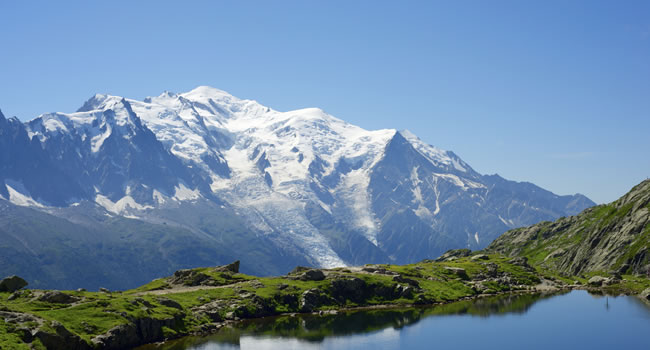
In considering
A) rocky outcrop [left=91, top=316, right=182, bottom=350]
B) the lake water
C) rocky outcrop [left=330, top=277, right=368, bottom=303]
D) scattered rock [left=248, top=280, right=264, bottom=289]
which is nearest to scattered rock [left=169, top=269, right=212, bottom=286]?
scattered rock [left=248, top=280, right=264, bottom=289]

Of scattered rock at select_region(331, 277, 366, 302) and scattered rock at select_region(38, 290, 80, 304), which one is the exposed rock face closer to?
scattered rock at select_region(38, 290, 80, 304)

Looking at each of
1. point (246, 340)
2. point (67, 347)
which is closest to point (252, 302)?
point (246, 340)

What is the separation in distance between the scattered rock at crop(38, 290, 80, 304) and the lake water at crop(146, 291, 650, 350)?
19679 mm

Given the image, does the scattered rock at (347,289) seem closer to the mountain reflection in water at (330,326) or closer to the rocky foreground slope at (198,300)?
the rocky foreground slope at (198,300)

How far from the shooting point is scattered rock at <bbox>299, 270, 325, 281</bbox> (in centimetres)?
17500

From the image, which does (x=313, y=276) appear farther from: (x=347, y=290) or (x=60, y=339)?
(x=60, y=339)

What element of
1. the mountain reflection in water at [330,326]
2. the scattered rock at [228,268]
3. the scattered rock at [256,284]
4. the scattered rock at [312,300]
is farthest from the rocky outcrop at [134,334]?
the scattered rock at [228,268]

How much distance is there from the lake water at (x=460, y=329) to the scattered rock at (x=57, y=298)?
1968 centimetres

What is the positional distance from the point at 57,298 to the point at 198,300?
1297 inches

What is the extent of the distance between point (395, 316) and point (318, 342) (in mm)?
31674

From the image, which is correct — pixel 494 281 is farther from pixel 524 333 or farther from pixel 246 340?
pixel 246 340

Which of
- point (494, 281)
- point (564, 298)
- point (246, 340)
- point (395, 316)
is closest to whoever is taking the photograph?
point (246, 340)

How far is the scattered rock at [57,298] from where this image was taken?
118125mm

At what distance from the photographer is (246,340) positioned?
405 feet
